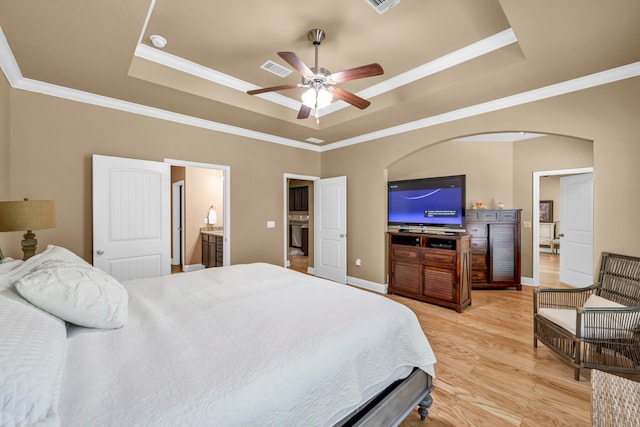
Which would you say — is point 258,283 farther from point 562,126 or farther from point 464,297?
point 562,126

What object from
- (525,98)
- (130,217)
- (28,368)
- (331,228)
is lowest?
(28,368)

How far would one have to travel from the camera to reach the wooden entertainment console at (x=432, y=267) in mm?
3635

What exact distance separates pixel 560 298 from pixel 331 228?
3.29m

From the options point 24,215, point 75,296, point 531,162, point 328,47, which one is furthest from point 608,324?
point 24,215

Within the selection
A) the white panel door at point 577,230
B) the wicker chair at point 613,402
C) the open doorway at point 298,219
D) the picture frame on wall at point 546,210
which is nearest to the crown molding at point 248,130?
the white panel door at point 577,230

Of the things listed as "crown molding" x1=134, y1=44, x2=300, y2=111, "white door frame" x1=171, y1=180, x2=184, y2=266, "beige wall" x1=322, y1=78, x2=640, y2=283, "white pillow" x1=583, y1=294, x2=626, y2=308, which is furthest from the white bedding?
"white door frame" x1=171, y1=180, x2=184, y2=266

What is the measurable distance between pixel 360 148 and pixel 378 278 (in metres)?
2.22

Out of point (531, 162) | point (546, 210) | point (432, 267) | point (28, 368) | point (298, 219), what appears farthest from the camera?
point (546, 210)

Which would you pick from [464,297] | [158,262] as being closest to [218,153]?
[158,262]

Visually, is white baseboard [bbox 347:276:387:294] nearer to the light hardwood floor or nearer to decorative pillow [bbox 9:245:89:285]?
the light hardwood floor

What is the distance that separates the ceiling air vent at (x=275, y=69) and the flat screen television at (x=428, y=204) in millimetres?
2374

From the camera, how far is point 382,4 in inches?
80.4

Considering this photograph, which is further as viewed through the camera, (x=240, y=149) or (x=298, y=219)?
(x=298, y=219)

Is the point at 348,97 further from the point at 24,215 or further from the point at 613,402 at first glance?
the point at 24,215
